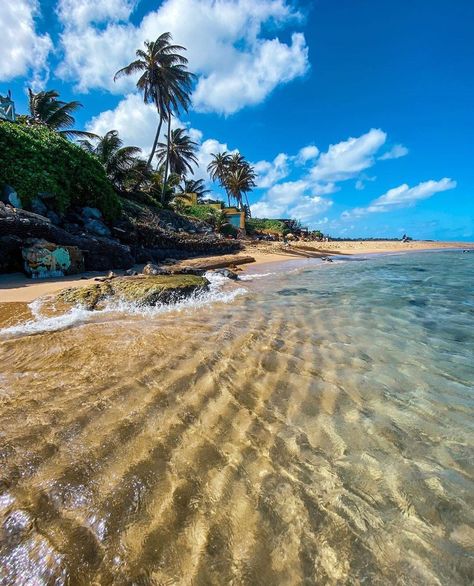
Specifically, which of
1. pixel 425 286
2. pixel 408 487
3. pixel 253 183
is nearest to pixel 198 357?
pixel 408 487

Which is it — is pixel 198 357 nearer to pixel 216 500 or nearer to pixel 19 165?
pixel 216 500

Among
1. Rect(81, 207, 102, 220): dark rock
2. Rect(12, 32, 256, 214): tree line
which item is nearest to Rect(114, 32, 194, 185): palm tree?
Rect(12, 32, 256, 214): tree line

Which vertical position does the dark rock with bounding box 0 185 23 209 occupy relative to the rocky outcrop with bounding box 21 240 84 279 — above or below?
above

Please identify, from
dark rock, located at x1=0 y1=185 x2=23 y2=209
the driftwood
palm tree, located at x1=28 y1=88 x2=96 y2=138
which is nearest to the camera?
dark rock, located at x1=0 y1=185 x2=23 y2=209

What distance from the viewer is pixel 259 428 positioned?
260cm

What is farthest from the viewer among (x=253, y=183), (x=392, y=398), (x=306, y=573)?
(x=253, y=183)

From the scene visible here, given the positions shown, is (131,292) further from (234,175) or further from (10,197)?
(234,175)

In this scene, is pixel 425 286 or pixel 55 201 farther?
pixel 55 201

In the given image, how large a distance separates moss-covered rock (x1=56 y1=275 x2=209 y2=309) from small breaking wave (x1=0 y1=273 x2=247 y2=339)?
140 millimetres

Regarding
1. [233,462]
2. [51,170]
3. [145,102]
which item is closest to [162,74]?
[145,102]

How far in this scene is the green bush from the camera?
477 inches

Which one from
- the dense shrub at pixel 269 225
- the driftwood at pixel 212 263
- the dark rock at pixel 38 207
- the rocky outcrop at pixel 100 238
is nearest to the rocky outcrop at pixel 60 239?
the rocky outcrop at pixel 100 238

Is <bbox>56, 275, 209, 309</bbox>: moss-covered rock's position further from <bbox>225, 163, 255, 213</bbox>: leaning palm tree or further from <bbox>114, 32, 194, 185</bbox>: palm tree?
<bbox>225, 163, 255, 213</bbox>: leaning palm tree

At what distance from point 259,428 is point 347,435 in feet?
2.44
